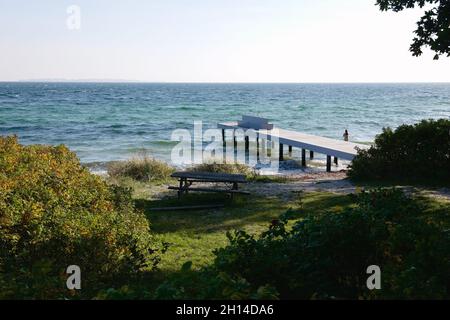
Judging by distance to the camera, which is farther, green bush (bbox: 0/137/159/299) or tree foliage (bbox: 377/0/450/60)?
tree foliage (bbox: 377/0/450/60)

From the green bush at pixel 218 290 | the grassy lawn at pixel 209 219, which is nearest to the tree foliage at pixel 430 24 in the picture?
the grassy lawn at pixel 209 219

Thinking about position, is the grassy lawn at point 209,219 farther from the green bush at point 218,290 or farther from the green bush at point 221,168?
the green bush at point 221,168

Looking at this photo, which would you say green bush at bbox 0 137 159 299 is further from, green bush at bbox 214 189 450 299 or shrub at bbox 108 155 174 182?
shrub at bbox 108 155 174 182

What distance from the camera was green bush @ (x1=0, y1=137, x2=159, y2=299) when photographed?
18.1 feet

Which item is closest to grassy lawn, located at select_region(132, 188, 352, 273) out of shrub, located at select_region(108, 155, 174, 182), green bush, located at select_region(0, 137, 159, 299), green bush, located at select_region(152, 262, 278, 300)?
green bush, located at select_region(0, 137, 159, 299)

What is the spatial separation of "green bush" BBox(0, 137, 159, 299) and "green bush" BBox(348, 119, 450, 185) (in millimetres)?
10284

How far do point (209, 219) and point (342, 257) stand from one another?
6754mm

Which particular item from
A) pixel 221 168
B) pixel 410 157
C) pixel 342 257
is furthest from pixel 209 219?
pixel 221 168

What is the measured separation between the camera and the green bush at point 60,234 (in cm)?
551

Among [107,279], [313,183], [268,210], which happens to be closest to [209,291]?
[107,279]

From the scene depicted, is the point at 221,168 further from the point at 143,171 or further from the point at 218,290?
the point at 218,290

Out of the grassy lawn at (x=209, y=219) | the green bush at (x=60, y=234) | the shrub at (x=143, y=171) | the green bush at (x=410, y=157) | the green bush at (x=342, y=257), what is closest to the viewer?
the green bush at (x=342, y=257)

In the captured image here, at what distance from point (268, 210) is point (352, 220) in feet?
22.7

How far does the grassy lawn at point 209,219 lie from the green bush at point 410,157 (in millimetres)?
2982
